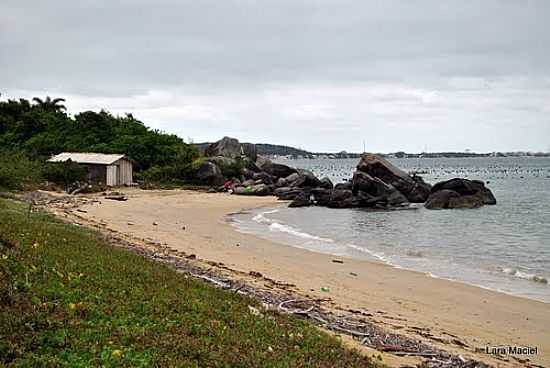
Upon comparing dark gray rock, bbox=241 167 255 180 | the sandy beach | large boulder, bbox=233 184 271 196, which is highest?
dark gray rock, bbox=241 167 255 180

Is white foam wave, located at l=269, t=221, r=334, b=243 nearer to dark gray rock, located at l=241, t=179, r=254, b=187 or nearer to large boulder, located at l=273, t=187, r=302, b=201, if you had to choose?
large boulder, located at l=273, t=187, r=302, b=201

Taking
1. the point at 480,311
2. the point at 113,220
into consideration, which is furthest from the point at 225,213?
the point at 480,311

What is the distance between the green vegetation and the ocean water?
643 inches

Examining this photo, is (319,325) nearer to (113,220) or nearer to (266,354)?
(266,354)

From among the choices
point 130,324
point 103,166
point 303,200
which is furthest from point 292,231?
point 103,166

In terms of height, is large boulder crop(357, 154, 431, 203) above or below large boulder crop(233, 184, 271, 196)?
above

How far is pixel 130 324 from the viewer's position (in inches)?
256

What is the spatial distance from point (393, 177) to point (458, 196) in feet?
16.0

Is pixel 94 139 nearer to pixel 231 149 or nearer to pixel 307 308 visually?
pixel 231 149

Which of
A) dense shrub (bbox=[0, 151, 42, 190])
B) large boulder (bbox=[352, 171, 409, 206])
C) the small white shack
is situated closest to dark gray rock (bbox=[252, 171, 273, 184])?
large boulder (bbox=[352, 171, 409, 206])

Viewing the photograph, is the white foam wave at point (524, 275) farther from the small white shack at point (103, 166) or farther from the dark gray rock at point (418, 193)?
the small white shack at point (103, 166)

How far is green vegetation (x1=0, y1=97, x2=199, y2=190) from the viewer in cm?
4675

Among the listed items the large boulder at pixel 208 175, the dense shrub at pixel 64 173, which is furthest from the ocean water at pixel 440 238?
the large boulder at pixel 208 175

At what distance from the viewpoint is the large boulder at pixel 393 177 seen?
135 feet
